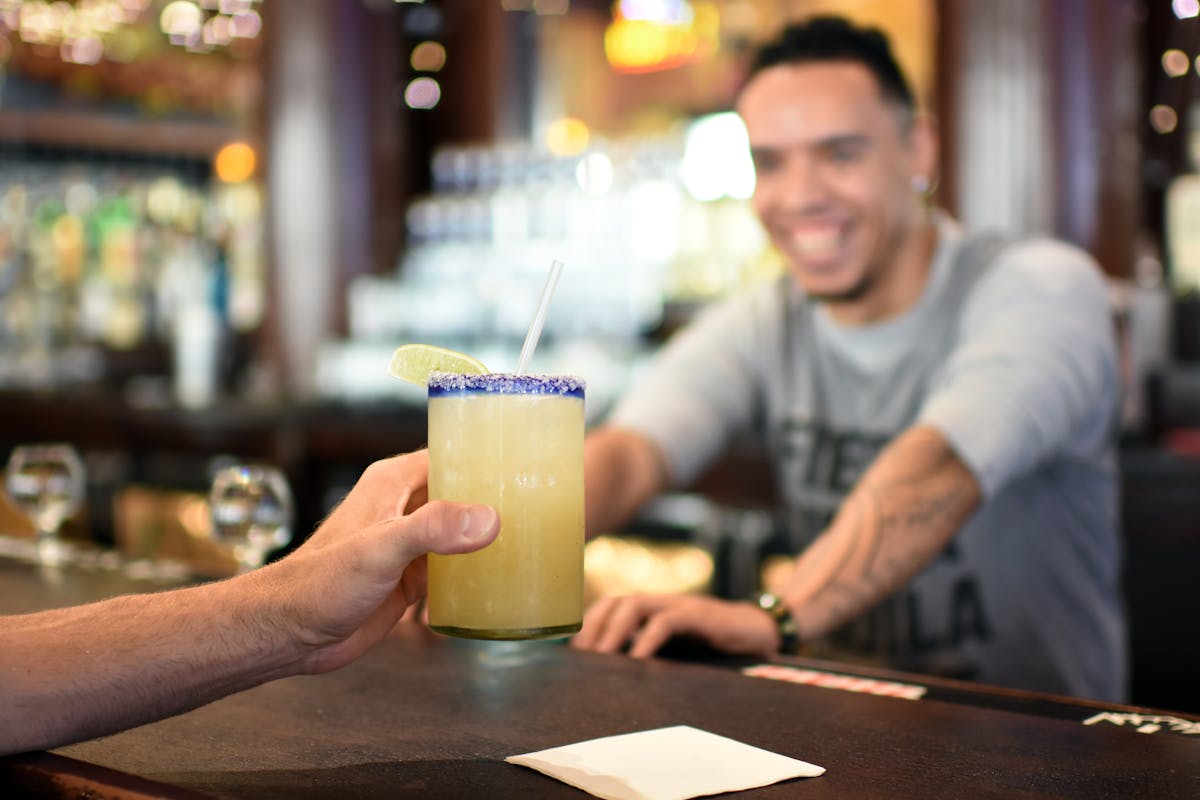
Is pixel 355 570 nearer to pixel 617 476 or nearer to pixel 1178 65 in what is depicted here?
pixel 617 476

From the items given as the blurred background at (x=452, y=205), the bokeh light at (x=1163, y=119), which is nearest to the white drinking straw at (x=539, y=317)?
the blurred background at (x=452, y=205)

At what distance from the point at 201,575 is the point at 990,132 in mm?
2629

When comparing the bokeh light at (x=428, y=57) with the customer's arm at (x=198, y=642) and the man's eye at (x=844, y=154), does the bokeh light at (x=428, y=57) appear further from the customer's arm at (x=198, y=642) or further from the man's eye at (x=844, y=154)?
the customer's arm at (x=198, y=642)

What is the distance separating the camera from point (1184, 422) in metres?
3.33

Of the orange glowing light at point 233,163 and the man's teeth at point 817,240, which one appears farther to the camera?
the orange glowing light at point 233,163

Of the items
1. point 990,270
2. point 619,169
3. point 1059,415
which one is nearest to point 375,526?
point 1059,415

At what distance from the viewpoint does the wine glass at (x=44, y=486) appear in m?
2.08

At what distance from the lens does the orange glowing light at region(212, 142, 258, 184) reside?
8.53 metres

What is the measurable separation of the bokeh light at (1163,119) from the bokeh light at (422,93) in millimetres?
3043

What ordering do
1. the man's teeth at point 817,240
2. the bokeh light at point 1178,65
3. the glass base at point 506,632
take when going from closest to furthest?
1. the glass base at point 506,632
2. the man's teeth at point 817,240
3. the bokeh light at point 1178,65

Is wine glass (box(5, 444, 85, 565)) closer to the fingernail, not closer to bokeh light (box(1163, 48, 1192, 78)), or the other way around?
the fingernail

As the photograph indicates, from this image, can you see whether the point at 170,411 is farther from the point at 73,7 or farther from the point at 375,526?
the point at 375,526

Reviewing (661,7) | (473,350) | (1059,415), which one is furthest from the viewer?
(661,7)

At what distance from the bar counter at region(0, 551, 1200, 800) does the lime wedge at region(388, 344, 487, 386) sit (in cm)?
29
